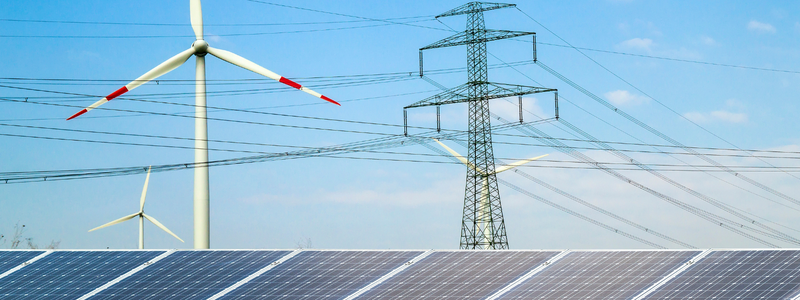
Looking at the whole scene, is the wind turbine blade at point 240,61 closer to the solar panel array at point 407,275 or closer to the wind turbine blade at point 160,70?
the wind turbine blade at point 160,70

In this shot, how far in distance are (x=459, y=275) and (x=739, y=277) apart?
620 inches

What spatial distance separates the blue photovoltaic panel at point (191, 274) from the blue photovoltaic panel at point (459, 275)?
28.4ft

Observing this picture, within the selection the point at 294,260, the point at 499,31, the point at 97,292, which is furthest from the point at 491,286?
the point at 499,31

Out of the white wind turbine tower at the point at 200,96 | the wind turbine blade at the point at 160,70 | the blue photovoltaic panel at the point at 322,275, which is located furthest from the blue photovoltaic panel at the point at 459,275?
the wind turbine blade at the point at 160,70

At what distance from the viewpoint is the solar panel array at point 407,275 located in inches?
1710

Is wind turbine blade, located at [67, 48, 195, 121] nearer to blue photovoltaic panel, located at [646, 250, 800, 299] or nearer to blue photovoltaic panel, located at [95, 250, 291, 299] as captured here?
blue photovoltaic panel, located at [95, 250, 291, 299]

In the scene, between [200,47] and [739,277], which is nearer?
[739,277]

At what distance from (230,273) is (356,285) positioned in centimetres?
799

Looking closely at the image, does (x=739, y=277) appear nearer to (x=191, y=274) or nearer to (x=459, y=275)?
(x=459, y=275)

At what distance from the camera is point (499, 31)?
86.0 meters

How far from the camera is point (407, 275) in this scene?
45.8m

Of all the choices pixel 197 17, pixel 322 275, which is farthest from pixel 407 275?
pixel 197 17

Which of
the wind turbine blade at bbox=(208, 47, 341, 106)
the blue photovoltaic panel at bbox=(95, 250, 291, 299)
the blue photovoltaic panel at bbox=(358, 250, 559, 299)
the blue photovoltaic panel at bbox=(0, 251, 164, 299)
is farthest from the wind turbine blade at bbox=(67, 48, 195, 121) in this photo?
the blue photovoltaic panel at bbox=(358, 250, 559, 299)

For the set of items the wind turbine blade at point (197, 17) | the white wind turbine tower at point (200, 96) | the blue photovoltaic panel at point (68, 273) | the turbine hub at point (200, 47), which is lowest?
the blue photovoltaic panel at point (68, 273)
